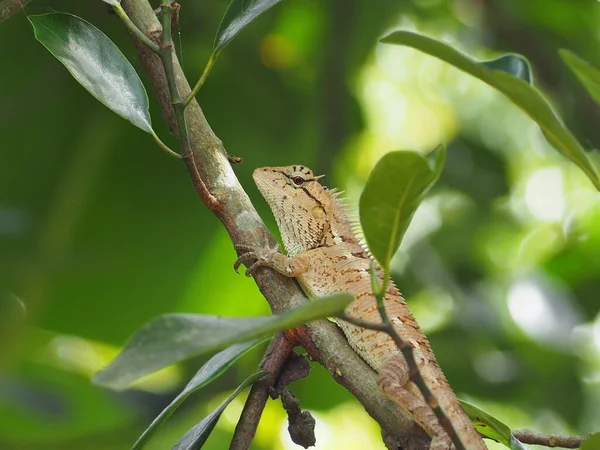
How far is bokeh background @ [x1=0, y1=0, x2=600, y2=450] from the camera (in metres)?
3.29

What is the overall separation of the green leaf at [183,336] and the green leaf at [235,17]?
2.86ft

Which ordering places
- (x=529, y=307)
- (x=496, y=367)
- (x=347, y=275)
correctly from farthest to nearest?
(x=529, y=307) → (x=496, y=367) → (x=347, y=275)

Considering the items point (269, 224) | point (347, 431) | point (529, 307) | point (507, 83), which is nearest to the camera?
point (507, 83)

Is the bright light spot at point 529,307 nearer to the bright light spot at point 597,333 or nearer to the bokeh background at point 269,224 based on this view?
the bokeh background at point 269,224

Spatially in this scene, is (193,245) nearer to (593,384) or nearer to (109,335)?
(109,335)

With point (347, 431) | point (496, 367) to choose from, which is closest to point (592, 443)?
point (496, 367)

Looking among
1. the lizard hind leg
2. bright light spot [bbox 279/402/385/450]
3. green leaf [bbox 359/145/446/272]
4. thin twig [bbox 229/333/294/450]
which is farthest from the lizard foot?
bright light spot [bbox 279/402/385/450]

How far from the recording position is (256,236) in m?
2.06

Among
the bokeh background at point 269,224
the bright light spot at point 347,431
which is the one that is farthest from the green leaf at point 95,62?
the bright light spot at point 347,431

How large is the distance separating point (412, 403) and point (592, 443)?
1.82ft

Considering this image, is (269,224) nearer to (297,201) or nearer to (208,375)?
(297,201)

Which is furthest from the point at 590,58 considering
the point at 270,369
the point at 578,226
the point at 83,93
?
the point at 270,369

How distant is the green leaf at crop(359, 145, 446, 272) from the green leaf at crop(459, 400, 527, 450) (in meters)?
0.63

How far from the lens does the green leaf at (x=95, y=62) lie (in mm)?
1893
